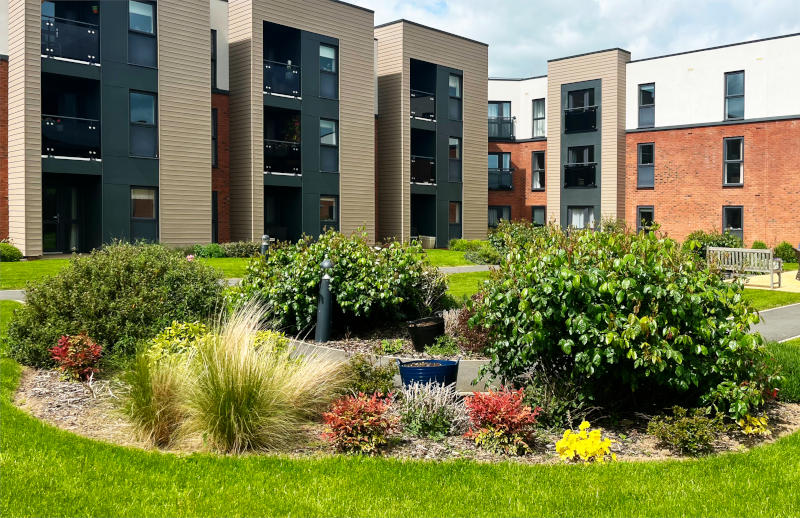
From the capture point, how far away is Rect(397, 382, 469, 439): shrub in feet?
22.7

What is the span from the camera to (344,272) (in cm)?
1162

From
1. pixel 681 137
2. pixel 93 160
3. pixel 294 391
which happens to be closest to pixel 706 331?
pixel 294 391

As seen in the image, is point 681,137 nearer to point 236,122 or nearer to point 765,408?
point 236,122

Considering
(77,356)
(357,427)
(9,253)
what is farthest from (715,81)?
(357,427)

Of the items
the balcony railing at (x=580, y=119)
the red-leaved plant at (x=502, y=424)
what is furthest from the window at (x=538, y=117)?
the red-leaved plant at (x=502, y=424)

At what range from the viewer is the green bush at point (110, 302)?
9336 millimetres

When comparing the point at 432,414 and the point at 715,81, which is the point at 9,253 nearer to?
the point at 432,414

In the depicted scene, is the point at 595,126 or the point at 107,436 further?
the point at 595,126

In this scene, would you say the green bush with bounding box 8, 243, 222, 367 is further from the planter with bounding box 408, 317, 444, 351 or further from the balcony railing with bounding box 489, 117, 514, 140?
the balcony railing with bounding box 489, 117, 514, 140

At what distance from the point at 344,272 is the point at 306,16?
20.5 meters

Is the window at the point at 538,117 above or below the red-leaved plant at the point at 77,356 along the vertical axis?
above

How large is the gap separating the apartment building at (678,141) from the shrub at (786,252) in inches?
75.0

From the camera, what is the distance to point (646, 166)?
36.4 meters

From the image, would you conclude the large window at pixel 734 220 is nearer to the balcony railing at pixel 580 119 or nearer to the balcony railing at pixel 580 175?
the balcony railing at pixel 580 175
